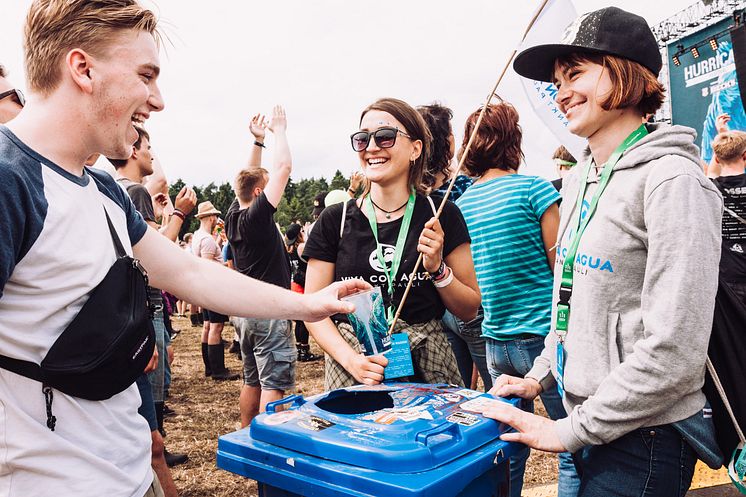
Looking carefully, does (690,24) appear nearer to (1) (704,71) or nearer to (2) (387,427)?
(1) (704,71)

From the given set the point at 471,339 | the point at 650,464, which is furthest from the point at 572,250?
the point at 471,339

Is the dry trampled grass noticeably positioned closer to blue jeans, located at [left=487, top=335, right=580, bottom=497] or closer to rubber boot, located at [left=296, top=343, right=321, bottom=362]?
rubber boot, located at [left=296, top=343, right=321, bottom=362]

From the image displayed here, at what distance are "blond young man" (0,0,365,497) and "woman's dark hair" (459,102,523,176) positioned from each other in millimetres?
2124

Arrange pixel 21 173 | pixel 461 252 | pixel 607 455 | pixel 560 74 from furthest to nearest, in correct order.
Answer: pixel 461 252 → pixel 560 74 → pixel 607 455 → pixel 21 173

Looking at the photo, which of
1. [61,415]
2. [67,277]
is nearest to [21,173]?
[67,277]

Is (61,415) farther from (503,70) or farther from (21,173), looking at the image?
(503,70)

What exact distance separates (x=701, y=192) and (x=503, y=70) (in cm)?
98

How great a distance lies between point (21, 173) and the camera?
1.14m

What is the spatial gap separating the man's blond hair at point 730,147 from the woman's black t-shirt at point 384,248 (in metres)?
3.10

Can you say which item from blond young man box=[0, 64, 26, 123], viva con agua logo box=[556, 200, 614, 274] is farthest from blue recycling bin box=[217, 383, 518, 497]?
blond young man box=[0, 64, 26, 123]

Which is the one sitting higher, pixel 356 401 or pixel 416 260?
pixel 416 260

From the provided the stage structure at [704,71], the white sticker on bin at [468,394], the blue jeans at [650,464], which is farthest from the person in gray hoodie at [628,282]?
the stage structure at [704,71]

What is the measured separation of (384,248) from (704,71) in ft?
75.5

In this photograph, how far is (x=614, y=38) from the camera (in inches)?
65.7
